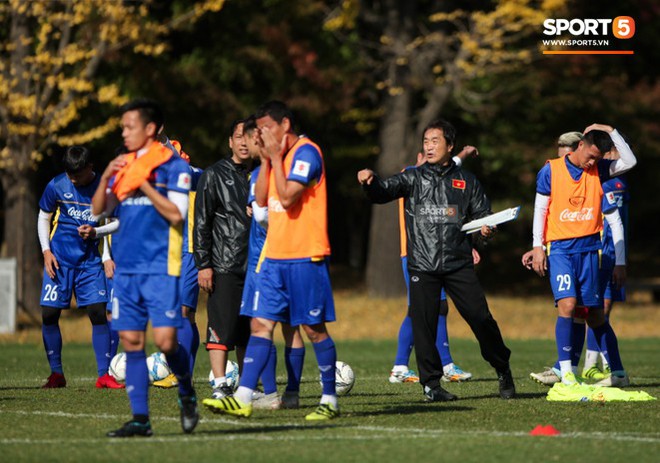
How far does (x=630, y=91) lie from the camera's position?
3070 centimetres

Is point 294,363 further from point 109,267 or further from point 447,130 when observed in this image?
point 109,267

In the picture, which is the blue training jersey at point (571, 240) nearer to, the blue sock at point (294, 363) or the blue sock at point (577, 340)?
the blue sock at point (577, 340)

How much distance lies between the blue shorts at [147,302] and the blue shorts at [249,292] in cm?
109

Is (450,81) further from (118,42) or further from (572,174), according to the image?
(572,174)

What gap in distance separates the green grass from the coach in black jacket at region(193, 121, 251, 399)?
67 centimetres

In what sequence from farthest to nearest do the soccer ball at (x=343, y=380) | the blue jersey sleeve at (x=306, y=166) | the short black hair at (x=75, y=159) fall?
the short black hair at (x=75, y=159), the soccer ball at (x=343, y=380), the blue jersey sleeve at (x=306, y=166)

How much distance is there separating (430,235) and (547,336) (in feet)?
43.8

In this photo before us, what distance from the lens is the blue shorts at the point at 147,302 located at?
8.19 m

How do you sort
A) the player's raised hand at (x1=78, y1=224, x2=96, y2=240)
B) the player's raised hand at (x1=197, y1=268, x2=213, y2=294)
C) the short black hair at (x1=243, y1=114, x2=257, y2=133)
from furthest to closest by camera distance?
the player's raised hand at (x1=78, y1=224, x2=96, y2=240) → the player's raised hand at (x1=197, y1=268, x2=213, y2=294) → the short black hair at (x1=243, y1=114, x2=257, y2=133)

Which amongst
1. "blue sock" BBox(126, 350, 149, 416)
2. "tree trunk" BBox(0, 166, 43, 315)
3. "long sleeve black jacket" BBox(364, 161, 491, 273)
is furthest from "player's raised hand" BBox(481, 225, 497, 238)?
"tree trunk" BBox(0, 166, 43, 315)

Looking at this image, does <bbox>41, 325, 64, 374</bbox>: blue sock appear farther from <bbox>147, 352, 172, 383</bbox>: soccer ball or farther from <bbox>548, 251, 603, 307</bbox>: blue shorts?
<bbox>548, 251, 603, 307</bbox>: blue shorts

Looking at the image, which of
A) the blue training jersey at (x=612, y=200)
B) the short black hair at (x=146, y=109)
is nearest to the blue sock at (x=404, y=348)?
the blue training jersey at (x=612, y=200)

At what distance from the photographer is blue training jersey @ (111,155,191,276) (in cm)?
826

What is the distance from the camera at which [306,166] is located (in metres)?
8.88
